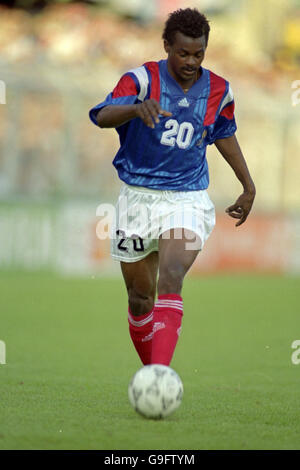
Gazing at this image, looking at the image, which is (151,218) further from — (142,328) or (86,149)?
(86,149)

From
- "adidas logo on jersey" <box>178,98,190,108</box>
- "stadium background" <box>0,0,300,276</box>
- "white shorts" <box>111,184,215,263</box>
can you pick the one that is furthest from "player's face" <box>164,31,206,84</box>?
"stadium background" <box>0,0,300,276</box>

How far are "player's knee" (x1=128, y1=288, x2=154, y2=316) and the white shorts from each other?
0.91 feet

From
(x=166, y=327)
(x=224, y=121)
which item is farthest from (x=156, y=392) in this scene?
(x=224, y=121)

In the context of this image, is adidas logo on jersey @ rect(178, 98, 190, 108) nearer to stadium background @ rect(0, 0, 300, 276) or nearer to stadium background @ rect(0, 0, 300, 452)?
stadium background @ rect(0, 0, 300, 452)

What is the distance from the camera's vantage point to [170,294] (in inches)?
195

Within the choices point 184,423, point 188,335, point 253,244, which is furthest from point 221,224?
point 184,423

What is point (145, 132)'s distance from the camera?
535 cm

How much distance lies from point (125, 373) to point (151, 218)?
1843 millimetres

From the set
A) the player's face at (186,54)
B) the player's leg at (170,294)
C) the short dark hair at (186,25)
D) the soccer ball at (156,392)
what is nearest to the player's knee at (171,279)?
the player's leg at (170,294)

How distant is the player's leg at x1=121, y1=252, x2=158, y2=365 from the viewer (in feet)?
18.5

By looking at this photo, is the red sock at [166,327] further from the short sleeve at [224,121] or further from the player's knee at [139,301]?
the short sleeve at [224,121]

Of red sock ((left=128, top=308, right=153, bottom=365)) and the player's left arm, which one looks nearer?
the player's left arm

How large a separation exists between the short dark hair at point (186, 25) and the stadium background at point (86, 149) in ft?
34.6
